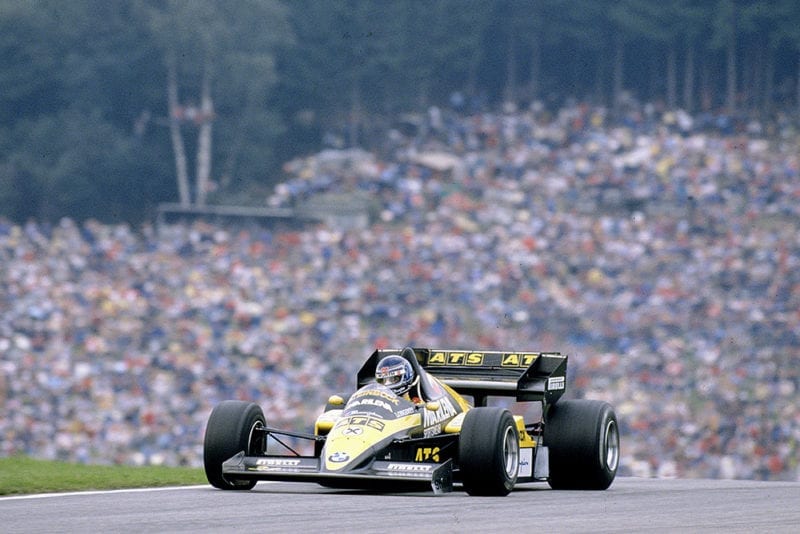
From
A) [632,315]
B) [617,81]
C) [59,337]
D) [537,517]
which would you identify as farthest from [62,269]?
[537,517]

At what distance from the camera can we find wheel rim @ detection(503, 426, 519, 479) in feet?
33.0

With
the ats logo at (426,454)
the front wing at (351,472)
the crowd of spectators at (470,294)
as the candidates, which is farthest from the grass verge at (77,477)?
the crowd of spectators at (470,294)

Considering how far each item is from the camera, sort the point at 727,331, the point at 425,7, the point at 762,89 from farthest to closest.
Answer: the point at 425,7 < the point at 762,89 < the point at 727,331

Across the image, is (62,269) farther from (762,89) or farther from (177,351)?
(762,89)

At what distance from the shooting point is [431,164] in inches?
1457

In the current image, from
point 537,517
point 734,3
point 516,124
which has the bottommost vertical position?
point 537,517

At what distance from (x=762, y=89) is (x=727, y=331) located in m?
15.0

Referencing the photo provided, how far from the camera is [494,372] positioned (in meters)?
12.1

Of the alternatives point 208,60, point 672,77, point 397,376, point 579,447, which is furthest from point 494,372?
point 672,77

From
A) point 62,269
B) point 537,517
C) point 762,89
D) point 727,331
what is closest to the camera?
point 537,517

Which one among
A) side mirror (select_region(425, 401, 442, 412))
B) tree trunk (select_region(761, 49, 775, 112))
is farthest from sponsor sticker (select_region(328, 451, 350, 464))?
tree trunk (select_region(761, 49, 775, 112))

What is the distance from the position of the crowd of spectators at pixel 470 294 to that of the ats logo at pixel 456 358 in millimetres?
11794

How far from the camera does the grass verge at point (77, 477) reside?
1039cm

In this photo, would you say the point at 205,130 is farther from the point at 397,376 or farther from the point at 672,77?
the point at 397,376
